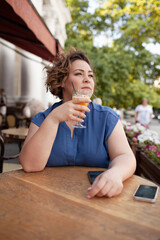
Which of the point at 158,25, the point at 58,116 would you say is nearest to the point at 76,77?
the point at 58,116

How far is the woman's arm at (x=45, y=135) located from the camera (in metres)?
1.43

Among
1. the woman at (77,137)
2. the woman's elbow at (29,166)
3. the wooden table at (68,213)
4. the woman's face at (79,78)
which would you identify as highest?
the woman's face at (79,78)

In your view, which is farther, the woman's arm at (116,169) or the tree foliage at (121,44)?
the tree foliage at (121,44)

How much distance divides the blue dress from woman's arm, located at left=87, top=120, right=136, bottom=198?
6 centimetres

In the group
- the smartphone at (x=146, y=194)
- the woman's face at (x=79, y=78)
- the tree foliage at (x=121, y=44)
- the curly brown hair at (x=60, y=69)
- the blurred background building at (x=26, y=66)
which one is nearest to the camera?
the smartphone at (x=146, y=194)

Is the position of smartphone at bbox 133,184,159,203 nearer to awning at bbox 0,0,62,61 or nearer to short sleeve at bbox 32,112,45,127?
short sleeve at bbox 32,112,45,127

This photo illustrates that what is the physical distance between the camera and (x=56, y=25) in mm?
12531

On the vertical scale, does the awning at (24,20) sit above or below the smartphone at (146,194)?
above

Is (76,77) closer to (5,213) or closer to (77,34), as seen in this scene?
(5,213)

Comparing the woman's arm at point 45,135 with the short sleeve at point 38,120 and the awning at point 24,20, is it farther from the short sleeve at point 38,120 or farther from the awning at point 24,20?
the awning at point 24,20

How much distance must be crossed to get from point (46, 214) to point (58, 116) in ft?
2.04

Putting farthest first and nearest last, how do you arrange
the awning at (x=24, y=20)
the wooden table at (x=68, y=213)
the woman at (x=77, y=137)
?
the awning at (x=24, y=20)
the woman at (x=77, y=137)
the wooden table at (x=68, y=213)

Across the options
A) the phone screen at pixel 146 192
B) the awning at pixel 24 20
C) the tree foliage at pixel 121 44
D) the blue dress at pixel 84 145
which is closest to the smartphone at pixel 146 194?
the phone screen at pixel 146 192

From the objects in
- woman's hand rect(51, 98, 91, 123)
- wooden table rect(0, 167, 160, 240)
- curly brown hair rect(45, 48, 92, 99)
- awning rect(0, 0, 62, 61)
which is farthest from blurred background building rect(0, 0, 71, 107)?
wooden table rect(0, 167, 160, 240)
